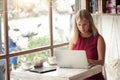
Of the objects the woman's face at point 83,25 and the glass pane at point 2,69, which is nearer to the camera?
the woman's face at point 83,25

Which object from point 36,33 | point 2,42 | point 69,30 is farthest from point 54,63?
point 69,30

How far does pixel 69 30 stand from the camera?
14.1ft

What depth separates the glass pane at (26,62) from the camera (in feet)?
8.04

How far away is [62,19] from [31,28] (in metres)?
0.68

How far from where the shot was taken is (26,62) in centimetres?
267

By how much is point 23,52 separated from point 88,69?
135cm

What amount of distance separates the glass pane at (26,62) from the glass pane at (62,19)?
0.36 metres

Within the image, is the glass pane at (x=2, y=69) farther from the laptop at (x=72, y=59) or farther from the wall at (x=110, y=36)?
the wall at (x=110, y=36)

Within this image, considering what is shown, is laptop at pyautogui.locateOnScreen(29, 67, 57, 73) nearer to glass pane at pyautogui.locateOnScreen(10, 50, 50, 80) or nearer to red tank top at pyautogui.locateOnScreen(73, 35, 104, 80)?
glass pane at pyautogui.locateOnScreen(10, 50, 50, 80)

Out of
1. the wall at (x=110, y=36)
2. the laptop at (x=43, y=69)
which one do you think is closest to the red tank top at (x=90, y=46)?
the laptop at (x=43, y=69)

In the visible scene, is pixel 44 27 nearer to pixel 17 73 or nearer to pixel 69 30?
pixel 69 30

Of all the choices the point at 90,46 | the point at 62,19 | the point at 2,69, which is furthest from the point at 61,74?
the point at 62,19

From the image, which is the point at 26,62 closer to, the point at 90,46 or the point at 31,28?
the point at 90,46

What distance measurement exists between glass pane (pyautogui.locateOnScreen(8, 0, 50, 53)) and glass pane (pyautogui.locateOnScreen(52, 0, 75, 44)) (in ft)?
0.54
